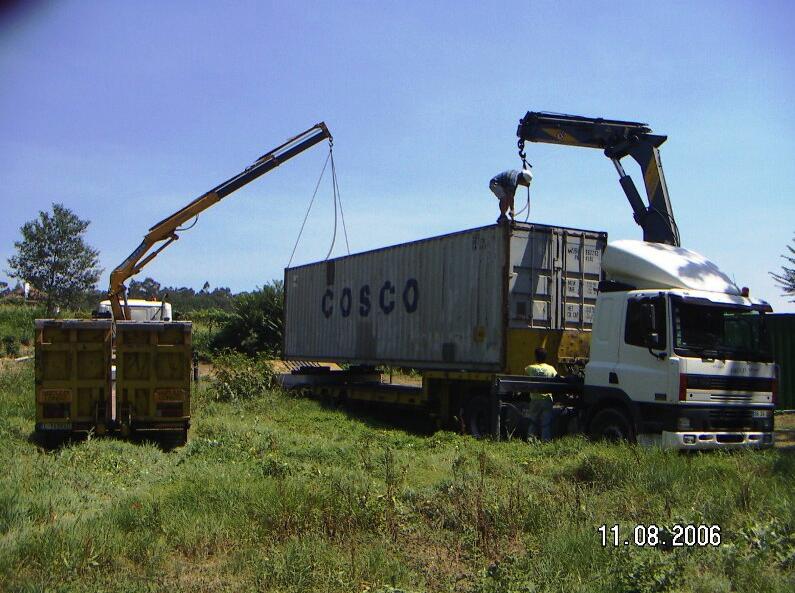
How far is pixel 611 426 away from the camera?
34.2ft

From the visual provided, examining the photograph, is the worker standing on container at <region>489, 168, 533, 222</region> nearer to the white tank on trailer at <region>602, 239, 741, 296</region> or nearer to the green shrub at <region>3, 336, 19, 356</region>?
the white tank on trailer at <region>602, 239, 741, 296</region>

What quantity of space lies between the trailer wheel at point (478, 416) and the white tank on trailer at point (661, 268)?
343 centimetres

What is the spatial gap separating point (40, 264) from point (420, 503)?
3837 cm

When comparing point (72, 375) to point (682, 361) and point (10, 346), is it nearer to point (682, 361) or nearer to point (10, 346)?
point (682, 361)

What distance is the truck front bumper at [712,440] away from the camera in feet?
30.6

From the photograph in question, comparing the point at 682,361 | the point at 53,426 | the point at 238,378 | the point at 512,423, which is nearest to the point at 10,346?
the point at 238,378

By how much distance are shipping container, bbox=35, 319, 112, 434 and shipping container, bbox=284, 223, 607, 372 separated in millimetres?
6189

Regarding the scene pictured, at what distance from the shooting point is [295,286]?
20.9m

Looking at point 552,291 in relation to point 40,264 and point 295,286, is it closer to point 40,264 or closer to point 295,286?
point 295,286

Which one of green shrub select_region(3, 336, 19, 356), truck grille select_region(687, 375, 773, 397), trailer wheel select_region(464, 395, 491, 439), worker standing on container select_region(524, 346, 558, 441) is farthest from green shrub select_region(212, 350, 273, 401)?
green shrub select_region(3, 336, 19, 356)

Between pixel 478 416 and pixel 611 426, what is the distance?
342cm

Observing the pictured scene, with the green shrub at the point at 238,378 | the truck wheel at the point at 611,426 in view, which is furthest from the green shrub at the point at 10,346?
the truck wheel at the point at 611,426

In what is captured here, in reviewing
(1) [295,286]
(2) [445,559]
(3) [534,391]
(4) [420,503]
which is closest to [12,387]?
(1) [295,286]

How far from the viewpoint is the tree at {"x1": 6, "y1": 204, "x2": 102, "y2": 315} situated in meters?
39.9
